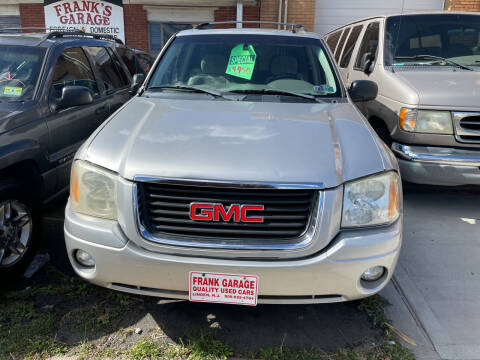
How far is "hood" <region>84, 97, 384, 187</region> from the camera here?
209cm

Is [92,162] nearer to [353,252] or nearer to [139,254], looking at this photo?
[139,254]

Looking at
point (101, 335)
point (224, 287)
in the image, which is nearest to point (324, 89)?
point (224, 287)

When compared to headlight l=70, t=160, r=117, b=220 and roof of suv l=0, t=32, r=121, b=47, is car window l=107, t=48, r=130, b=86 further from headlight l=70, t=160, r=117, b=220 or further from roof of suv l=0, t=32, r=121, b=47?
headlight l=70, t=160, r=117, b=220

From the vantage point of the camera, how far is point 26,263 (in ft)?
9.98

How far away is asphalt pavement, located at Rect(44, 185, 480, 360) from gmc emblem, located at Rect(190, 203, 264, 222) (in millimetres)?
888

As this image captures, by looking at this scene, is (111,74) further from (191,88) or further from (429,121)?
(429,121)

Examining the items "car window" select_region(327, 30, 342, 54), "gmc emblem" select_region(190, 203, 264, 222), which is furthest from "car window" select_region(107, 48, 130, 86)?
"car window" select_region(327, 30, 342, 54)

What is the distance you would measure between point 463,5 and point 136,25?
8.56 metres

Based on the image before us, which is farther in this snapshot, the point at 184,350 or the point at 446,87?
the point at 446,87

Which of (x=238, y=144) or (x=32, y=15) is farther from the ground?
(x=32, y=15)

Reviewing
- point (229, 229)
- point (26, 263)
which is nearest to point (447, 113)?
point (229, 229)

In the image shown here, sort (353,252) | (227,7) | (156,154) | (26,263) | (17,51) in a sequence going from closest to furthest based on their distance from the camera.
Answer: (353,252) < (156,154) < (26,263) < (17,51) < (227,7)

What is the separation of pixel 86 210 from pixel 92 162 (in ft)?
0.89

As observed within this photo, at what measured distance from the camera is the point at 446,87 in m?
4.02
